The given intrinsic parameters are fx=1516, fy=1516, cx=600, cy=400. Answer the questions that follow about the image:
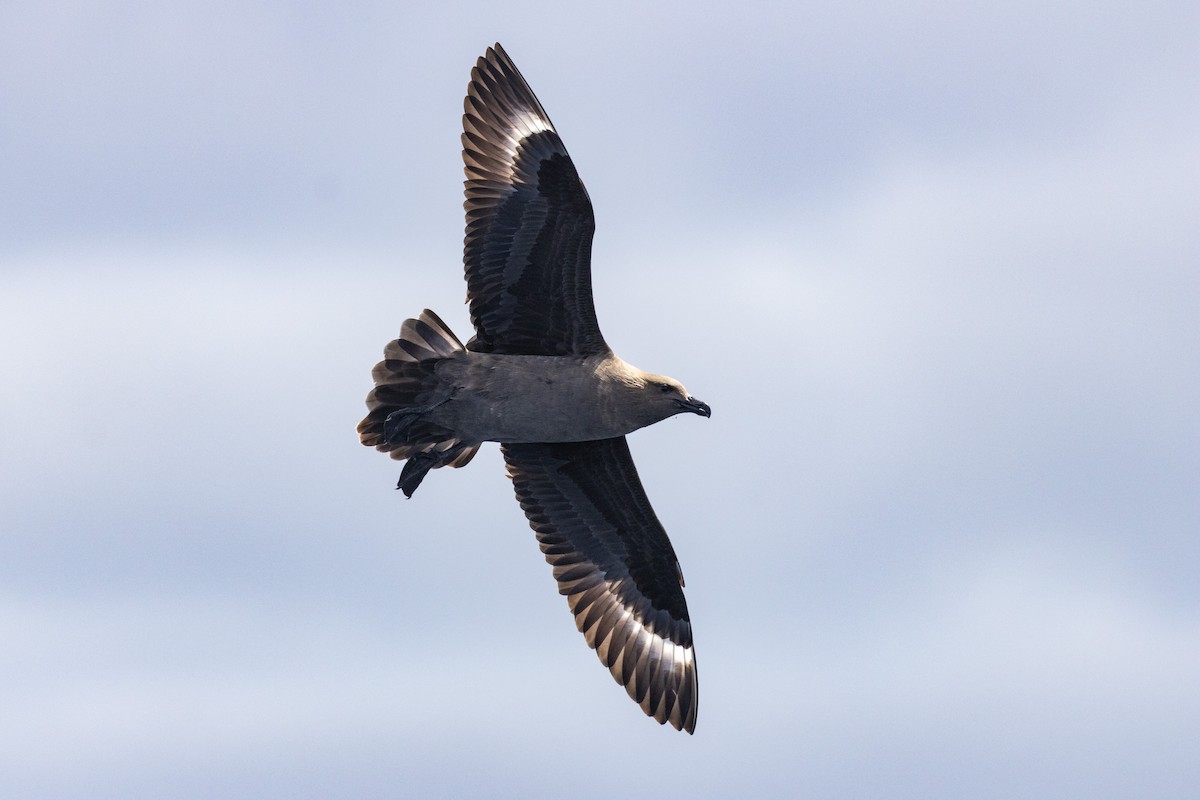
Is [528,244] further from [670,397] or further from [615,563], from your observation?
[615,563]

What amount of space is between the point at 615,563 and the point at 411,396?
216 cm

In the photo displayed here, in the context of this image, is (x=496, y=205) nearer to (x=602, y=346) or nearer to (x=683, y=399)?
(x=602, y=346)

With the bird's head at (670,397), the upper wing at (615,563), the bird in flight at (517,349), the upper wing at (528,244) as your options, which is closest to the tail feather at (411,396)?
the bird in flight at (517,349)

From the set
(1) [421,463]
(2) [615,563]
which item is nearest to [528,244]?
(1) [421,463]

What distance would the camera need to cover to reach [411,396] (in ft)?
34.6

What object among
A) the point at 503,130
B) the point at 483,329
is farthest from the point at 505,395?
the point at 503,130

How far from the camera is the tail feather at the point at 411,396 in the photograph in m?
10.5

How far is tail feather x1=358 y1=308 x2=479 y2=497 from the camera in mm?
10484

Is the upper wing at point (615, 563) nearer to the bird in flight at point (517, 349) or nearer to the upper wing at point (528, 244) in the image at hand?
the bird in flight at point (517, 349)

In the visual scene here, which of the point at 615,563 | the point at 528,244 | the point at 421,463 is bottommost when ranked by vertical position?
the point at 615,563

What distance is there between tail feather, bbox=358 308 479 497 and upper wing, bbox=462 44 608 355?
0.30 m

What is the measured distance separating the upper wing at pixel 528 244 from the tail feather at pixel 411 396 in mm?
304

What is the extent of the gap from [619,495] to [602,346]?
50.8 inches

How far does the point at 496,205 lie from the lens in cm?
1041
